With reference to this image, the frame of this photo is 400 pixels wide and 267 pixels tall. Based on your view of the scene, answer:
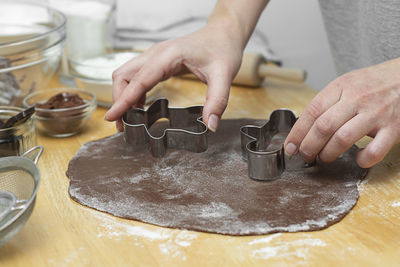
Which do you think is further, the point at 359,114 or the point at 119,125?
the point at 119,125

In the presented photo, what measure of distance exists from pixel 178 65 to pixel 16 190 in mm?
582

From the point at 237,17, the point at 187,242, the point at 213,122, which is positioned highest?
the point at 237,17

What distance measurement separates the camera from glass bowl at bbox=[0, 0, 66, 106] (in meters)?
1.44

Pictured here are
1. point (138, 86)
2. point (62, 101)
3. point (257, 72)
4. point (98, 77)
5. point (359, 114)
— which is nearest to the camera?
point (359, 114)

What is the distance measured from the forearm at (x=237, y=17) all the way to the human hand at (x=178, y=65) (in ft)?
0.12

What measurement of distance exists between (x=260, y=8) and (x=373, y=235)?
829 millimetres

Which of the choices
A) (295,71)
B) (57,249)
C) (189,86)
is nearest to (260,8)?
(295,71)

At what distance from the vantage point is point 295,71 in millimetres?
1775

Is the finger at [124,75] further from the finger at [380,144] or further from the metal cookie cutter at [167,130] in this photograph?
the finger at [380,144]

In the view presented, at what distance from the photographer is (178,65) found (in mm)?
1355

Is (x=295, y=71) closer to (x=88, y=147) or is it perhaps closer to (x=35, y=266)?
(x=88, y=147)

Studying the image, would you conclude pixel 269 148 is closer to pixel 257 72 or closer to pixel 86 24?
pixel 257 72

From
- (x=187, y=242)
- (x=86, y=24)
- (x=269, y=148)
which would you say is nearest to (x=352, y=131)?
(x=269, y=148)

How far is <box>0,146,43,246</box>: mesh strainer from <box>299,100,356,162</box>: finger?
1.92 ft
